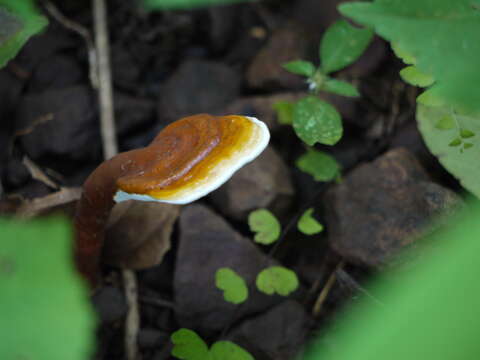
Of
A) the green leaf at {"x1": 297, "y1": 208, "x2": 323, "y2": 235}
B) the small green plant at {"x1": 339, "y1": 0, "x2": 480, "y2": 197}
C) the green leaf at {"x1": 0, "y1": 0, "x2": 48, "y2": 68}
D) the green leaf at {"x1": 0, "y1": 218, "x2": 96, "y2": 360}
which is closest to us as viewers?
the green leaf at {"x1": 0, "y1": 218, "x2": 96, "y2": 360}

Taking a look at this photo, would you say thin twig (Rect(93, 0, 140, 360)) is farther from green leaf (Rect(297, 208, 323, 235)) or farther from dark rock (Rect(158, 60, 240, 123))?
green leaf (Rect(297, 208, 323, 235))

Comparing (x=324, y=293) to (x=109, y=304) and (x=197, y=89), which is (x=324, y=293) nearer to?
(x=109, y=304)

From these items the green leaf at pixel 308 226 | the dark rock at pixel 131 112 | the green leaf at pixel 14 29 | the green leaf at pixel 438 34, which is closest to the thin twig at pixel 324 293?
the green leaf at pixel 308 226

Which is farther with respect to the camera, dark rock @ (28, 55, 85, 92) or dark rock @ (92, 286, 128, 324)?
dark rock @ (28, 55, 85, 92)

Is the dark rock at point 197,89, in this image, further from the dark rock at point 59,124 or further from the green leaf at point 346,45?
the green leaf at point 346,45

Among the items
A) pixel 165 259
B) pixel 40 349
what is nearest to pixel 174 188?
pixel 40 349

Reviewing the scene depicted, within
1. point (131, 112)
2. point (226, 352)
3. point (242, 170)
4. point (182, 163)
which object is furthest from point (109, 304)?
point (131, 112)

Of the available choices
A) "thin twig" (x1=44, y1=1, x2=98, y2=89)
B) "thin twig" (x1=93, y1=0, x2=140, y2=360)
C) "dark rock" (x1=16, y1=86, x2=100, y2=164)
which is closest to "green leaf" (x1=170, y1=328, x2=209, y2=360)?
"thin twig" (x1=93, y1=0, x2=140, y2=360)
